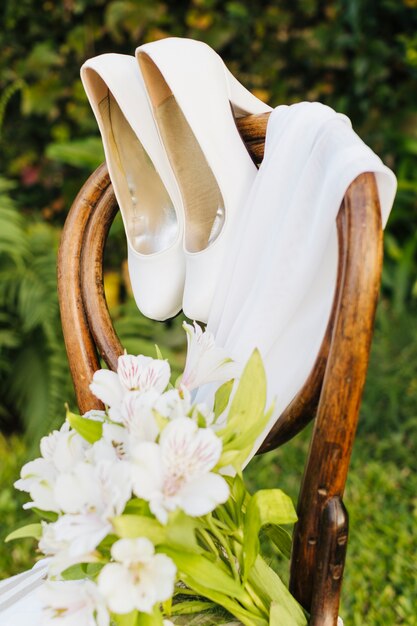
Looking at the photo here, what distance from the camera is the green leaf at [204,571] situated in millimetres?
510

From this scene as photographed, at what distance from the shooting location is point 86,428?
0.57 metres

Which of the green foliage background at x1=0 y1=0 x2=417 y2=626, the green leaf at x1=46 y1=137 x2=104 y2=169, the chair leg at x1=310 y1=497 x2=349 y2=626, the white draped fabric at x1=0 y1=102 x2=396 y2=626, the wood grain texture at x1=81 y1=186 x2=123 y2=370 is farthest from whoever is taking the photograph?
the green leaf at x1=46 y1=137 x2=104 y2=169

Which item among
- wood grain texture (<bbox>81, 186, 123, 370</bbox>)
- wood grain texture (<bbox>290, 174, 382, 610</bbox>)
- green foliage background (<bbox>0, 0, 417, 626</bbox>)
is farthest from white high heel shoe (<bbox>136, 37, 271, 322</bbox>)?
green foliage background (<bbox>0, 0, 417, 626</bbox>)

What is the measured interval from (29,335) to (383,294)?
53.6 inches

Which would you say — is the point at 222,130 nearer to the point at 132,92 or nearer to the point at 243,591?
the point at 132,92

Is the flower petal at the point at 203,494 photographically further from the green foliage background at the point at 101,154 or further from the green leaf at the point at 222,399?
the green foliage background at the point at 101,154

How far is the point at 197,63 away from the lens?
30.8 inches

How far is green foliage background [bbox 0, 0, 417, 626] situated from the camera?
208 centimetres

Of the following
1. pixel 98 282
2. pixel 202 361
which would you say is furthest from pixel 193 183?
pixel 202 361

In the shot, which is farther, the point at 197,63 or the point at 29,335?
the point at 29,335

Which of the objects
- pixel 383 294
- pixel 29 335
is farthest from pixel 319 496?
pixel 383 294

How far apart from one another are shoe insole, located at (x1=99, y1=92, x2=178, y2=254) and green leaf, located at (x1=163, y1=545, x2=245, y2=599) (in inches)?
18.1

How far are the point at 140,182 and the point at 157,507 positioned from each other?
54 centimetres

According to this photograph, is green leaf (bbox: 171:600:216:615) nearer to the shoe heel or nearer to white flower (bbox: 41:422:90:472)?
white flower (bbox: 41:422:90:472)
